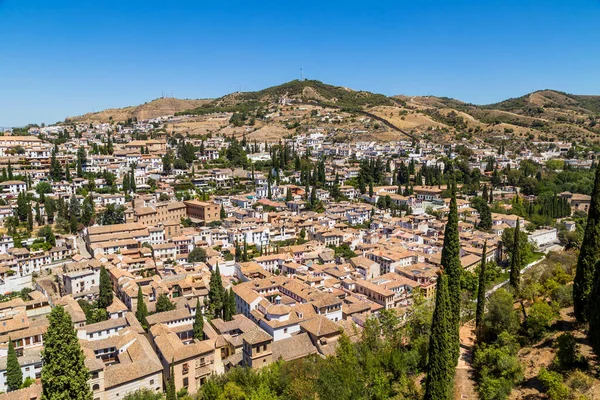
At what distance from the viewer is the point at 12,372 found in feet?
60.2

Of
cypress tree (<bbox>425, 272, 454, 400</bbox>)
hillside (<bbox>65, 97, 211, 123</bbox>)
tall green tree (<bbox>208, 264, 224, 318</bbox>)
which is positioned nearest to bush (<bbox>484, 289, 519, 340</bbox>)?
cypress tree (<bbox>425, 272, 454, 400</bbox>)

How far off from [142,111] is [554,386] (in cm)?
12418

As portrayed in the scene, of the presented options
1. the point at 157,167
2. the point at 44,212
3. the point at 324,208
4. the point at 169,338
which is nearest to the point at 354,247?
the point at 324,208

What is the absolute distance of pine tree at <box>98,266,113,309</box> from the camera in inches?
1007

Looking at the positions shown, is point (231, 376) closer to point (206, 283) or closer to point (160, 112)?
point (206, 283)

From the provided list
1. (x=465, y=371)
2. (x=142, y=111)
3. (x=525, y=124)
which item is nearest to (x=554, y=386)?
(x=465, y=371)

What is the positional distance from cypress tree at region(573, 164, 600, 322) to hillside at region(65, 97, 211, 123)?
11392cm

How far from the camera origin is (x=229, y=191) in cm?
5097

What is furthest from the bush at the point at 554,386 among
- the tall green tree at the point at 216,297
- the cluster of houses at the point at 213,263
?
the tall green tree at the point at 216,297

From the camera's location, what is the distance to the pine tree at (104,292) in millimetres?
25578

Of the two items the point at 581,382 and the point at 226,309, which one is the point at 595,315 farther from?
the point at 226,309

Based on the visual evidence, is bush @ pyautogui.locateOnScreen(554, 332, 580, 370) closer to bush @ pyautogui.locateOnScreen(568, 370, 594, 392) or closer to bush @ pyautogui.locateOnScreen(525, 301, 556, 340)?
bush @ pyautogui.locateOnScreen(568, 370, 594, 392)

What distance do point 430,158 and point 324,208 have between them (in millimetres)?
29501

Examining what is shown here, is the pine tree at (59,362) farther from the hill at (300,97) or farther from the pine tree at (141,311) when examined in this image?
the hill at (300,97)
